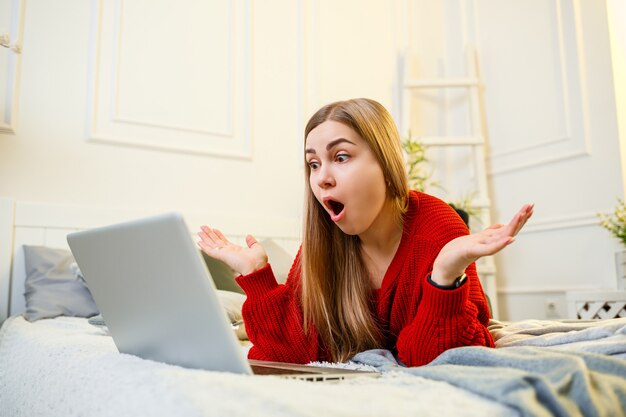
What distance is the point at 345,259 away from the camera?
3.97ft

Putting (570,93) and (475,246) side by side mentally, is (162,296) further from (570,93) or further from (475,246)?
(570,93)

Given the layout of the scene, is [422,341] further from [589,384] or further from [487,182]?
[487,182]

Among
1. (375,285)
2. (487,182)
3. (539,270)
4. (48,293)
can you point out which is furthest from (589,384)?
(487,182)

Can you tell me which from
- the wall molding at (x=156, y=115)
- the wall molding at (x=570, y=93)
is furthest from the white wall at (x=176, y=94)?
the wall molding at (x=570, y=93)

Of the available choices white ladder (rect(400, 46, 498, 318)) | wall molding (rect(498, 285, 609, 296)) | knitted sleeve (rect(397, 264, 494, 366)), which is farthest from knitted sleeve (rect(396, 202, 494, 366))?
white ladder (rect(400, 46, 498, 318))

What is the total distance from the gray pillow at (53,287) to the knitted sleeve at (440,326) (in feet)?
4.18

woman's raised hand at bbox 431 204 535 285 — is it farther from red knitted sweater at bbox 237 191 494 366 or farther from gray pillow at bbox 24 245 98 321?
gray pillow at bbox 24 245 98 321

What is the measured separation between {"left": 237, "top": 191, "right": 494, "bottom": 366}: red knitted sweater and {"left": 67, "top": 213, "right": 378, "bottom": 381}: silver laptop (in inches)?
10.7

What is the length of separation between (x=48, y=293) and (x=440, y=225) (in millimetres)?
1371

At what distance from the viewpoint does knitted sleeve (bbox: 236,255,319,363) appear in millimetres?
1140

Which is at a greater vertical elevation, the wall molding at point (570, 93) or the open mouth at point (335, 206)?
the wall molding at point (570, 93)

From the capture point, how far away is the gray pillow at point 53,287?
71.4 inches

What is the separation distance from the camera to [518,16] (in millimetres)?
2953

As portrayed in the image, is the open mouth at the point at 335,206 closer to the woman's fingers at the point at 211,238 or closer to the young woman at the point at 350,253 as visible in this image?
the young woman at the point at 350,253
